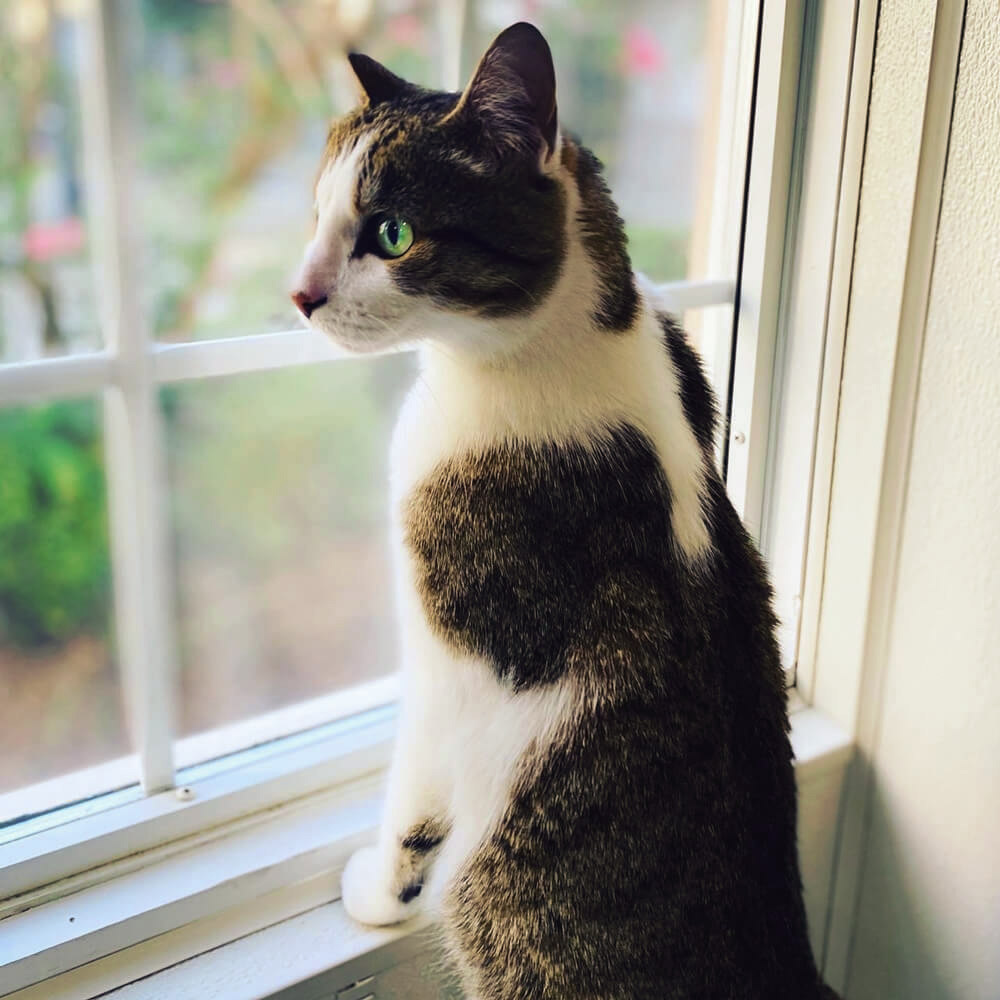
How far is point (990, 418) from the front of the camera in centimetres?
94

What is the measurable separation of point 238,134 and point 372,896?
28.2 inches

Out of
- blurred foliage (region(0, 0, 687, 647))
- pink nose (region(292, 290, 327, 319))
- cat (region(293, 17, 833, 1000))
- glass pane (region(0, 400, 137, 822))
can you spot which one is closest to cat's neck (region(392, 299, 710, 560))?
cat (region(293, 17, 833, 1000))

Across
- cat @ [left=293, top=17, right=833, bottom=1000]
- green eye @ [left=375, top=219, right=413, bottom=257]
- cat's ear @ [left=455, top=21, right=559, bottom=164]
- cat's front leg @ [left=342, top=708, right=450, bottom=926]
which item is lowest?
cat's front leg @ [left=342, top=708, right=450, bottom=926]

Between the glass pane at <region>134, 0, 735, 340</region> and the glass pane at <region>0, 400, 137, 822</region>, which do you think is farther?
the glass pane at <region>0, 400, 137, 822</region>

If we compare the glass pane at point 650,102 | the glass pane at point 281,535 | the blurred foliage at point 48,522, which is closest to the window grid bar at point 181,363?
the glass pane at point 281,535

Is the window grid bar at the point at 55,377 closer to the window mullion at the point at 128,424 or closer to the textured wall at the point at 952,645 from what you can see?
the window mullion at the point at 128,424

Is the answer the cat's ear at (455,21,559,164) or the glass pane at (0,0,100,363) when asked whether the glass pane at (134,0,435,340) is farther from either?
the cat's ear at (455,21,559,164)

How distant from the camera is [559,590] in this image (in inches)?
30.0

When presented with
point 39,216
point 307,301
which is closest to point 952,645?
point 307,301

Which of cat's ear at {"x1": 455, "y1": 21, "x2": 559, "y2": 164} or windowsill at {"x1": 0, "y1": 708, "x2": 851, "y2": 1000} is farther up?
cat's ear at {"x1": 455, "y1": 21, "x2": 559, "y2": 164}

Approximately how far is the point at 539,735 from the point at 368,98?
0.48m

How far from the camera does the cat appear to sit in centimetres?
73

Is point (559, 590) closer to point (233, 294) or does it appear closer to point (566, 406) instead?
point (566, 406)

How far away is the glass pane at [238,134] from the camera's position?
0.91 m
